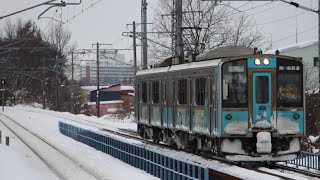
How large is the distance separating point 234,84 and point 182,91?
3.46m

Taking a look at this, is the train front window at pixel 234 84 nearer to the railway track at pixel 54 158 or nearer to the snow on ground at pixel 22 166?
the railway track at pixel 54 158

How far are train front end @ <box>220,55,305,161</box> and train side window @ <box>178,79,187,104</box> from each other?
3.09 meters

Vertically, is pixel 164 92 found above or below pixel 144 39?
A: below

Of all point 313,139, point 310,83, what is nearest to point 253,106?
point 313,139

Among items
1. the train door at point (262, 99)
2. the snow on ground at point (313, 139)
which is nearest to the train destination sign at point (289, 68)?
the train door at point (262, 99)

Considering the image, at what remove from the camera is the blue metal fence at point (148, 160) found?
13305mm

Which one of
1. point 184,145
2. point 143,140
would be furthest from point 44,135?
point 184,145

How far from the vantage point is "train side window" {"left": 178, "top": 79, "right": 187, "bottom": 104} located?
63.8 ft

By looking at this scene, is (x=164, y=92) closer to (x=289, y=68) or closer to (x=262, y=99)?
(x=262, y=99)

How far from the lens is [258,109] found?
54.2ft

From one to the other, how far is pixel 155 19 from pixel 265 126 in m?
29.3

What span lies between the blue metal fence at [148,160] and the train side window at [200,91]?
2198 millimetres

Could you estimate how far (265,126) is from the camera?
53.8 ft

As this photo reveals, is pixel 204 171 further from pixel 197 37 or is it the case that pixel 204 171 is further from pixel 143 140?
pixel 197 37
